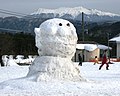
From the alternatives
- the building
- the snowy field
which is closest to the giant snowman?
the snowy field

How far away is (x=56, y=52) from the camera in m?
14.9

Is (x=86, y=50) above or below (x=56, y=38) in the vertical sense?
above

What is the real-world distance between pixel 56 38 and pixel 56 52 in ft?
1.80

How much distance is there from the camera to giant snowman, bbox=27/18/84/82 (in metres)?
14.6

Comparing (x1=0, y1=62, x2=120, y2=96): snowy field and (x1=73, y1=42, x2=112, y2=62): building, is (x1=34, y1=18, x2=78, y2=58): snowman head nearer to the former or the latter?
(x1=0, y1=62, x2=120, y2=96): snowy field

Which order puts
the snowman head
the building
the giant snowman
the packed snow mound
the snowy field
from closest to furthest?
the snowy field
the packed snow mound
the giant snowman
the snowman head
the building

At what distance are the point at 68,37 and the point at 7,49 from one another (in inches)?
1569

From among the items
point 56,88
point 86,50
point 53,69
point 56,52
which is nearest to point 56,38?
point 56,52

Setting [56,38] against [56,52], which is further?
[56,52]

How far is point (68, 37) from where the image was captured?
48.7 feet

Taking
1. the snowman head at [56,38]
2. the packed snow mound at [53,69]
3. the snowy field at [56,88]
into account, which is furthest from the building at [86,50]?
the snowy field at [56,88]

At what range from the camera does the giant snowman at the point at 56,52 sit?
1457 centimetres

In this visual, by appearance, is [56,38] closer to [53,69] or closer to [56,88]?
[53,69]

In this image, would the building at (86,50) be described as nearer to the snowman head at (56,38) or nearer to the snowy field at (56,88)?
the snowman head at (56,38)
